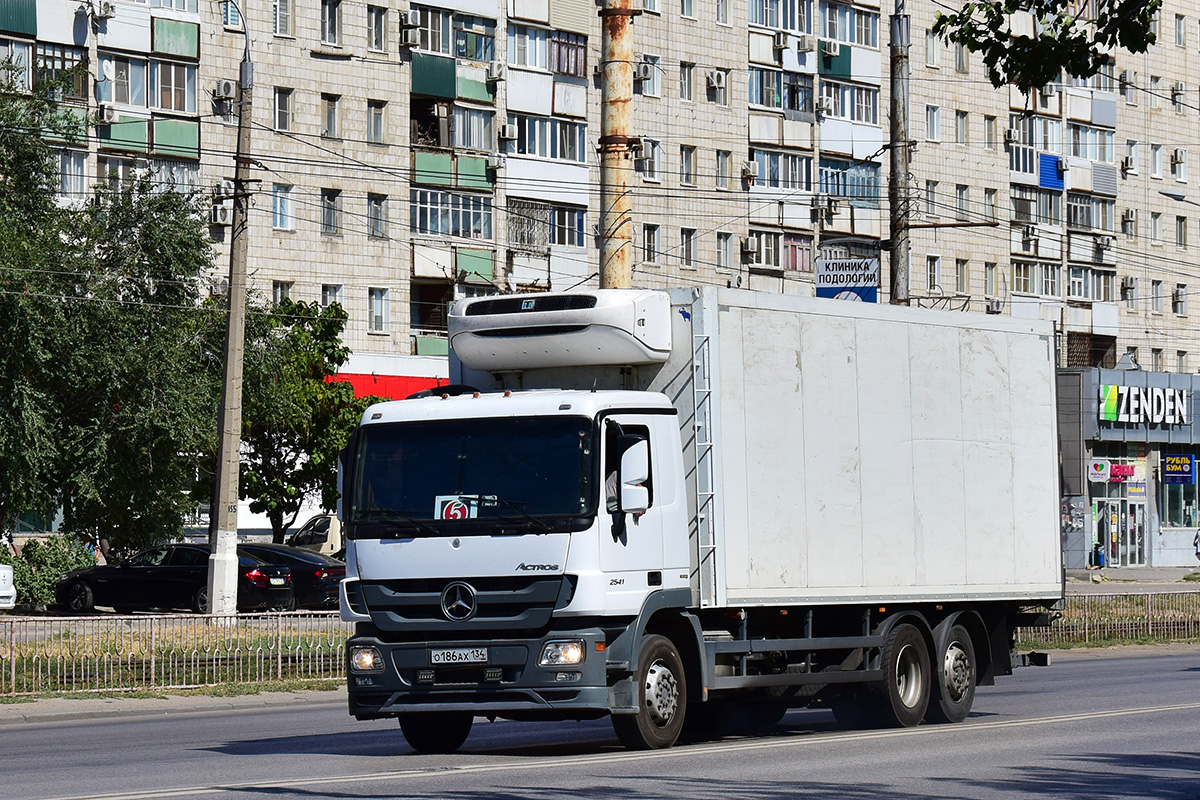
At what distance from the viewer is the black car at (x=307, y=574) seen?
38.9 metres

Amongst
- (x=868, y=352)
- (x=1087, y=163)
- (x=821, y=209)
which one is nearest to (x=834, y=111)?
(x=821, y=209)

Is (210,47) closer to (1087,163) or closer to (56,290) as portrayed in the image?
(56,290)

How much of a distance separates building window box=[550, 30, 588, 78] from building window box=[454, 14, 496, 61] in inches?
107

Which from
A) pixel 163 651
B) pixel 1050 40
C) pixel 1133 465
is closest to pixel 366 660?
pixel 1050 40

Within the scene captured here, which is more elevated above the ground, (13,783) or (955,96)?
(955,96)

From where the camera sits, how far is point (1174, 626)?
114 ft

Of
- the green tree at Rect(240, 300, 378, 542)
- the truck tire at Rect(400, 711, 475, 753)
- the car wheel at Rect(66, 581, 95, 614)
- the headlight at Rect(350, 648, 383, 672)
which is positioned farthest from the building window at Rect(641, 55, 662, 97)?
the headlight at Rect(350, 648, 383, 672)

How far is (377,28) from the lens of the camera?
6206 centimetres

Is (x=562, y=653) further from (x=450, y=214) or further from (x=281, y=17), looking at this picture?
(x=450, y=214)

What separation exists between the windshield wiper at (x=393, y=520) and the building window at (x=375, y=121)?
47910 millimetres

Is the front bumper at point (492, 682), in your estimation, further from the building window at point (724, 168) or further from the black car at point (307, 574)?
the building window at point (724, 168)

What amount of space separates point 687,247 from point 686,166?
281 cm

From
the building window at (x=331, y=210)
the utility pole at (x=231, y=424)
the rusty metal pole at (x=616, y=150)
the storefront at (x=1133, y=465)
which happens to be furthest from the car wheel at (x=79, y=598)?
the storefront at (x=1133, y=465)

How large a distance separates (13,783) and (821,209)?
60.8 m
